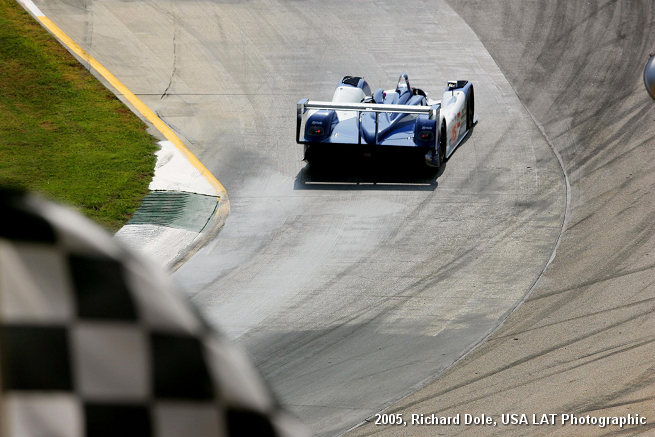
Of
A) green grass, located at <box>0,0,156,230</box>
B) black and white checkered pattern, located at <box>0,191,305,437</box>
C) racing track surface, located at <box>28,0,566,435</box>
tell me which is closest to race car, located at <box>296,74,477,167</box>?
racing track surface, located at <box>28,0,566,435</box>

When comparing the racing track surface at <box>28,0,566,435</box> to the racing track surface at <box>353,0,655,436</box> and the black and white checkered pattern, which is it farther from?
the black and white checkered pattern

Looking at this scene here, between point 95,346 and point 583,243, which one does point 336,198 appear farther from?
point 95,346

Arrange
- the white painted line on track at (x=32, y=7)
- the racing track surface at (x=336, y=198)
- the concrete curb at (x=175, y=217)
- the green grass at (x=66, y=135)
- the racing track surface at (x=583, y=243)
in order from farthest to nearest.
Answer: the white painted line on track at (x=32, y=7)
the green grass at (x=66, y=135)
the concrete curb at (x=175, y=217)
the racing track surface at (x=336, y=198)
the racing track surface at (x=583, y=243)

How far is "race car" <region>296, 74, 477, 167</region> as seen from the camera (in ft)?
48.6

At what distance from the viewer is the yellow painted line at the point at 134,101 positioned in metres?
15.2

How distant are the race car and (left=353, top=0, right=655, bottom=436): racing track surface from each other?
2182 millimetres

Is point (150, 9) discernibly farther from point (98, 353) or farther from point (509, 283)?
point (98, 353)

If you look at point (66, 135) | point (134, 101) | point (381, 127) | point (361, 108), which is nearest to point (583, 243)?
point (381, 127)

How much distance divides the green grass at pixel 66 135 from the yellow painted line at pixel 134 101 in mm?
257

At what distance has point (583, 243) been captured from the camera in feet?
41.8

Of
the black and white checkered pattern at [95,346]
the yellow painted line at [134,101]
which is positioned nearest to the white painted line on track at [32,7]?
the yellow painted line at [134,101]

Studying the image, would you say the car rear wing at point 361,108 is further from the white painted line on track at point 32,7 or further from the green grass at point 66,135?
the white painted line on track at point 32,7

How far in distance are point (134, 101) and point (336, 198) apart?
17.8 feet

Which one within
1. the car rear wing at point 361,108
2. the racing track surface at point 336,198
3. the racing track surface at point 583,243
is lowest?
the racing track surface at point 336,198
